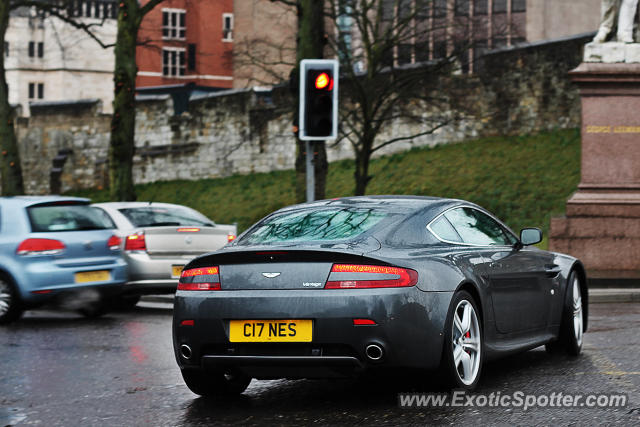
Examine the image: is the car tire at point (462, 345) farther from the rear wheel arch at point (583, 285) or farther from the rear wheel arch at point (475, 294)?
the rear wheel arch at point (583, 285)

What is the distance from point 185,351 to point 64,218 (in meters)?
6.78

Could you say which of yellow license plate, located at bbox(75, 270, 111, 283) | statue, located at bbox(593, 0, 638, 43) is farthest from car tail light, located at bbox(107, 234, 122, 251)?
statue, located at bbox(593, 0, 638, 43)

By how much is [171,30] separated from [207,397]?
74.1 meters

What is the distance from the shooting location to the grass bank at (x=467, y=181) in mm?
30594

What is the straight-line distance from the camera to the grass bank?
30.6 meters

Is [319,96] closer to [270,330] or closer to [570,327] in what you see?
[570,327]

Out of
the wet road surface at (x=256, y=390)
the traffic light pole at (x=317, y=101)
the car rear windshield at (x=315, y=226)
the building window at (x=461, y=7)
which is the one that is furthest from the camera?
the building window at (x=461, y=7)

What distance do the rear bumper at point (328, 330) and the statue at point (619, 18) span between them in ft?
42.0

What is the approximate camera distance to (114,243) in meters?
13.4

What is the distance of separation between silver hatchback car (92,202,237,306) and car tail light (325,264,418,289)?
7.70 metres

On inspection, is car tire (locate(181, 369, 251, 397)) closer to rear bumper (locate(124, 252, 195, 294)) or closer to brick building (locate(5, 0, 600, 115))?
rear bumper (locate(124, 252, 195, 294))

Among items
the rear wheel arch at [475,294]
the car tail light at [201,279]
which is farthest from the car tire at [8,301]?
the rear wheel arch at [475,294]

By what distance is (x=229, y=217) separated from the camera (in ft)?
126

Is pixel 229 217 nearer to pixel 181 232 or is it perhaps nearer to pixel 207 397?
pixel 181 232
